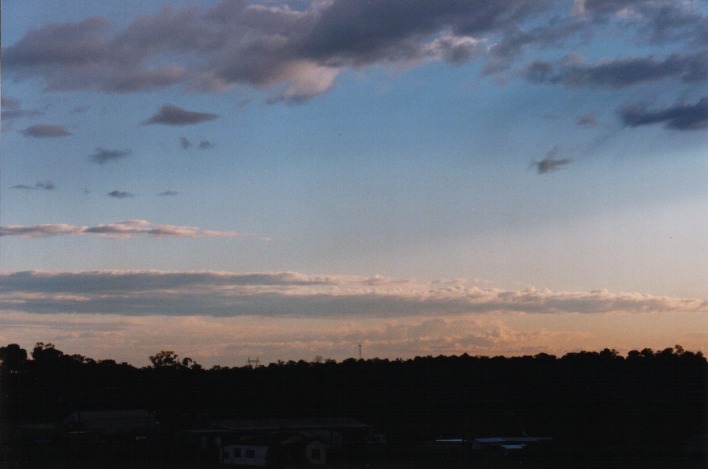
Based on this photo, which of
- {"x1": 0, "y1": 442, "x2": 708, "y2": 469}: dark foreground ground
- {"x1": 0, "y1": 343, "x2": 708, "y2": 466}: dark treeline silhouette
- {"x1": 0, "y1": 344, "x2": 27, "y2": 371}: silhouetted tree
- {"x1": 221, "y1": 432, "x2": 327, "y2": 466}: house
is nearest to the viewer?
{"x1": 0, "y1": 442, "x2": 708, "y2": 469}: dark foreground ground

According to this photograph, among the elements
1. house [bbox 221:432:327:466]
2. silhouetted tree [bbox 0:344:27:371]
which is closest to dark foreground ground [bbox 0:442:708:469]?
house [bbox 221:432:327:466]

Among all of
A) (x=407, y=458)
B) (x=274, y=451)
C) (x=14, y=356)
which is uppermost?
(x=14, y=356)

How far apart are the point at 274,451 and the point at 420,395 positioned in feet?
106

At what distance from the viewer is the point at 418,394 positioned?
253 ft

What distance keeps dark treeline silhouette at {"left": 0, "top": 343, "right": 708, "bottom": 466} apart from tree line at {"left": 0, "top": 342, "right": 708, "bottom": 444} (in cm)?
12

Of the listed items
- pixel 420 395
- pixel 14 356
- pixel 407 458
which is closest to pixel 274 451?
pixel 407 458

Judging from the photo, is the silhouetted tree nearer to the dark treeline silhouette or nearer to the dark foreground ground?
the dark treeline silhouette

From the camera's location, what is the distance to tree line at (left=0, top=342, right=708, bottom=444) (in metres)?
65.5

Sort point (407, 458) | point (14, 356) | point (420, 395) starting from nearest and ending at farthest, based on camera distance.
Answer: point (407, 458), point (420, 395), point (14, 356)

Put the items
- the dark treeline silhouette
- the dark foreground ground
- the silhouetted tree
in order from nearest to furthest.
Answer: the dark foreground ground
the dark treeline silhouette
the silhouetted tree

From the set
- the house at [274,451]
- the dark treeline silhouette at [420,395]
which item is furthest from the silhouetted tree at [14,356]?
the house at [274,451]

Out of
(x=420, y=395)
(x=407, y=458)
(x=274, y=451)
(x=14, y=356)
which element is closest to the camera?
(x=407, y=458)

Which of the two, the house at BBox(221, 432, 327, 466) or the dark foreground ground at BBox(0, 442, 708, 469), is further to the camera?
the house at BBox(221, 432, 327, 466)

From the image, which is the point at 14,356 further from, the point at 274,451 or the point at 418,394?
the point at 274,451
